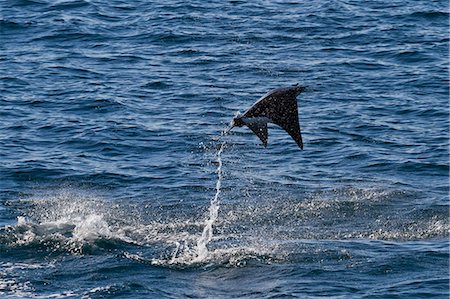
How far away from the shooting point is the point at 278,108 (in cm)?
1338

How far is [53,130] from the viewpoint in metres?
23.2

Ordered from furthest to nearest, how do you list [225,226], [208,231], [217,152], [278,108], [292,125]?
[217,152], [225,226], [208,231], [292,125], [278,108]

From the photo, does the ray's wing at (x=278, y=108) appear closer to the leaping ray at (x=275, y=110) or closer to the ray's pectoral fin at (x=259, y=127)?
the leaping ray at (x=275, y=110)

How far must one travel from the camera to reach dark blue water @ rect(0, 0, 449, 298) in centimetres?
1648

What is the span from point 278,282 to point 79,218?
13.9 ft

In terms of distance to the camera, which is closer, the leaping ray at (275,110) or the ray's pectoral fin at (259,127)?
the leaping ray at (275,110)

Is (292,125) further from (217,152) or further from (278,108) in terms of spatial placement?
(217,152)

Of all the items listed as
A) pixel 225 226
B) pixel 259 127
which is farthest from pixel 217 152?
pixel 259 127

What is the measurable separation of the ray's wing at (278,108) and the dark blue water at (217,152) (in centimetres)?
39

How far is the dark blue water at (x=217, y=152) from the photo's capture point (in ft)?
54.1

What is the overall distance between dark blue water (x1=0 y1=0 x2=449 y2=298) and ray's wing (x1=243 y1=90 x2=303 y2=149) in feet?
1.28

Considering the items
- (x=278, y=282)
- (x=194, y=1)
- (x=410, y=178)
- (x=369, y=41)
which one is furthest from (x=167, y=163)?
(x=194, y=1)

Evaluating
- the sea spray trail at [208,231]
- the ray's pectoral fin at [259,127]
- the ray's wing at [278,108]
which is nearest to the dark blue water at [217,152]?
the sea spray trail at [208,231]

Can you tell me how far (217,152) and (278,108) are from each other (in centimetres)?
903
